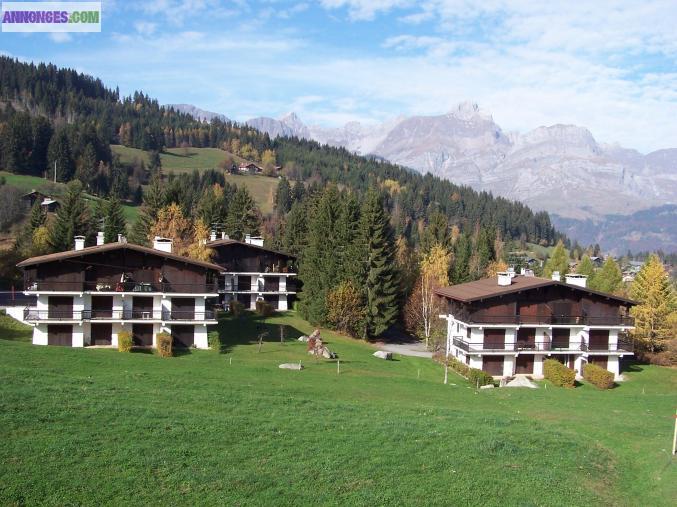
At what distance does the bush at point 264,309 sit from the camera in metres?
64.0

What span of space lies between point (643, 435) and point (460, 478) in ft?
39.0

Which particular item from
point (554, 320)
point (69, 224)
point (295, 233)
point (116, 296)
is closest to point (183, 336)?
point (116, 296)

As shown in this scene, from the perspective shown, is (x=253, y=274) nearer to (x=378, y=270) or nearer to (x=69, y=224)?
(x=378, y=270)

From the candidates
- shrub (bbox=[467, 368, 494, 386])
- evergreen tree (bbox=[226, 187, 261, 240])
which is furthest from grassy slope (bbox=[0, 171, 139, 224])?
shrub (bbox=[467, 368, 494, 386])

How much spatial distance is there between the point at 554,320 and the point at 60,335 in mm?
36153

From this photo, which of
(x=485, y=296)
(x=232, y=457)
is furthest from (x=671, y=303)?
(x=232, y=457)

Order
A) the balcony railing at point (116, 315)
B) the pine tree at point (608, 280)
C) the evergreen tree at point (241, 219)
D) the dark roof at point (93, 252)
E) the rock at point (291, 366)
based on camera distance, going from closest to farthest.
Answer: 1. the rock at point (291, 366)
2. the dark roof at point (93, 252)
3. the balcony railing at point (116, 315)
4. the pine tree at point (608, 280)
5. the evergreen tree at point (241, 219)

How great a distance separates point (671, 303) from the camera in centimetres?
5688

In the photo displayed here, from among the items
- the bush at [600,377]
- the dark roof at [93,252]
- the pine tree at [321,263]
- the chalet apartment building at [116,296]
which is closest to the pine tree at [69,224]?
the chalet apartment building at [116,296]

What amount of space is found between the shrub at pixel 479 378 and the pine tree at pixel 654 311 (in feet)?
71.3

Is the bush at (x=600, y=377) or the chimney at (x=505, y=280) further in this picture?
the chimney at (x=505, y=280)

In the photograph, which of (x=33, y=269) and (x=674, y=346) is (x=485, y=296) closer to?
(x=674, y=346)

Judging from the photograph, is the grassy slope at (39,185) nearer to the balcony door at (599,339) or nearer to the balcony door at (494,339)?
the balcony door at (494,339)

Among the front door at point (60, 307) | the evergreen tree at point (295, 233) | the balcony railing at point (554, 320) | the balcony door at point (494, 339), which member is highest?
the evergreen tree at point (295, 233)
